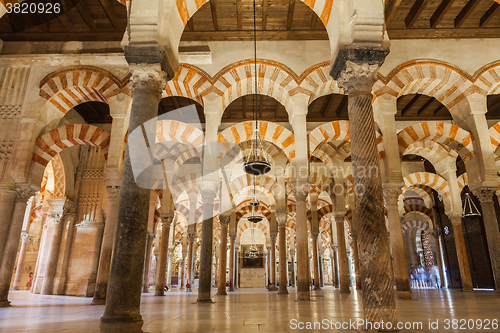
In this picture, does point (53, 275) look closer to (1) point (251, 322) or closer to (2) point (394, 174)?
(1) point (251, 322)

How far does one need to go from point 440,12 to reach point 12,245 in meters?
8.89

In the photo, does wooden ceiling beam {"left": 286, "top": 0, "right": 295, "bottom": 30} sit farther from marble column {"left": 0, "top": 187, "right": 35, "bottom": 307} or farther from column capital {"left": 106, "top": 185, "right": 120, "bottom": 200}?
marble column {"left": 0, "top": 187, "right": 35, "bottom": 307}

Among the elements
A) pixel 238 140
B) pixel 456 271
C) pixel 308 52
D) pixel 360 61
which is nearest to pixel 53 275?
pixel 238 140

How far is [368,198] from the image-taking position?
2930 millimetres

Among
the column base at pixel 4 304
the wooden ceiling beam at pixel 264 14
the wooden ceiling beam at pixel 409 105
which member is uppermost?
the wooden ceiling beam at pixel 264 14

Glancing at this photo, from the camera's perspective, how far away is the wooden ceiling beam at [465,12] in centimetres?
574

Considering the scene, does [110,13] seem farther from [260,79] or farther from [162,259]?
[162,259]

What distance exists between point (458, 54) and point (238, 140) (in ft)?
16.1

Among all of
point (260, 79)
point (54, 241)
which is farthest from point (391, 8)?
point (54, 241)

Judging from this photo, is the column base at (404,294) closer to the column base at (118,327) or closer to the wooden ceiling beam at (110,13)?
the column base at (118,327)

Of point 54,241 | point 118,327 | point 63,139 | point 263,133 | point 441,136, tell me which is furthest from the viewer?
point 54,241

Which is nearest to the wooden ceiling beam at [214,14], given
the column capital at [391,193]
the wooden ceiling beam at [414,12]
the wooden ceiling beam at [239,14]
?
the wooden ceiling beam at [239,14]

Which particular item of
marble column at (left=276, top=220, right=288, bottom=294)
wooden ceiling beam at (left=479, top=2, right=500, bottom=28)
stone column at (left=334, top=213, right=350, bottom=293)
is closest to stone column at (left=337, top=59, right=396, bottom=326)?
wooden ceiling beam at (left=479, top=2, right=500, bottom=28)

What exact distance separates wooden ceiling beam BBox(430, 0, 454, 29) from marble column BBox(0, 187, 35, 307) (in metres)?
8.35
